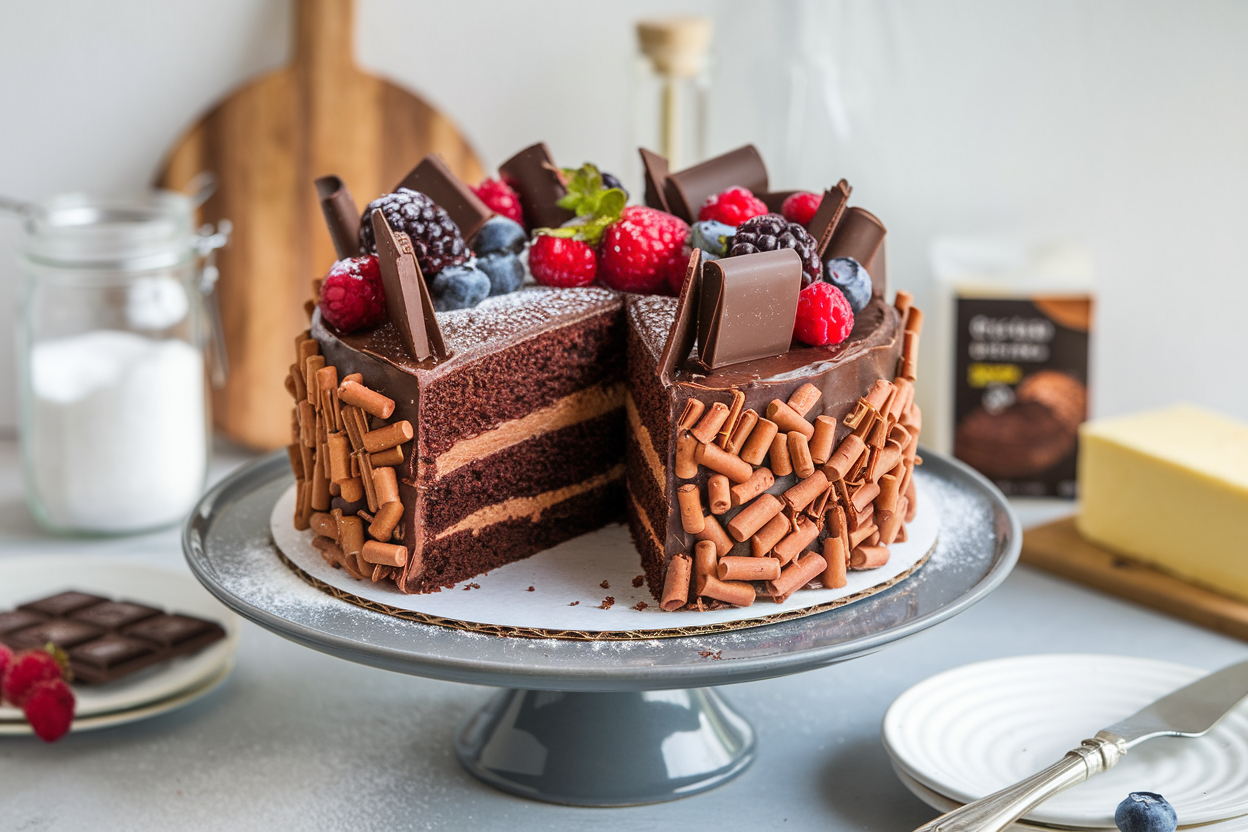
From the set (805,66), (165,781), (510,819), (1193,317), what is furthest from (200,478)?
(1193,317)

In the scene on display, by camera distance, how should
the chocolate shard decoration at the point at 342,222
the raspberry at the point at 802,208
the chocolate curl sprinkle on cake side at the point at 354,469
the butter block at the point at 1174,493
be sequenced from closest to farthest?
the chocolate curl sprinkle on cake side at the point at 354,469
the chocolate shard decoration at the point at 342,222
the raspberry at the point at 802,208
the butter block at the point at 1174,493

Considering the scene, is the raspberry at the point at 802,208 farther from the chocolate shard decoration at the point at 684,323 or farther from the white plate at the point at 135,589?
the white plate at the point at 135,589

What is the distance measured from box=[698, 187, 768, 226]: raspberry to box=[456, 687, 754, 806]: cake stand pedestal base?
0.70 meters

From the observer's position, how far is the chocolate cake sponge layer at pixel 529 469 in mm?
1769

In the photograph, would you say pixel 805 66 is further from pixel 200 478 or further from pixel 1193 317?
pixel 200 478

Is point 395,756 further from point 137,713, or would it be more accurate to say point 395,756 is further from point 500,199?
point 500,199

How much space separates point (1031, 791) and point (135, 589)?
5.17 feet

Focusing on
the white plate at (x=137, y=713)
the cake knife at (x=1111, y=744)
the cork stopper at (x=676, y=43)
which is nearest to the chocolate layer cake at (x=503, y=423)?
the white plate at (x=137, y=713)

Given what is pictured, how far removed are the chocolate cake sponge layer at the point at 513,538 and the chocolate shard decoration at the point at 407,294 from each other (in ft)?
0.89

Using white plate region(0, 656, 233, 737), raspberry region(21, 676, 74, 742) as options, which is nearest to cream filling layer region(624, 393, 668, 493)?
white plate region(0, 656, 233, 737)

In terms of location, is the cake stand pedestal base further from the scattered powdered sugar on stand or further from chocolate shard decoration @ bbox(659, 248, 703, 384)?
the scattered powdered sugar on stand

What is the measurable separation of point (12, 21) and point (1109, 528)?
2.63 meters

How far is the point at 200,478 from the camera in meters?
2.81

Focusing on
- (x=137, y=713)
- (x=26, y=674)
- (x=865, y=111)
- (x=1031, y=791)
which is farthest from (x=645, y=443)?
(x=865, y=111)
